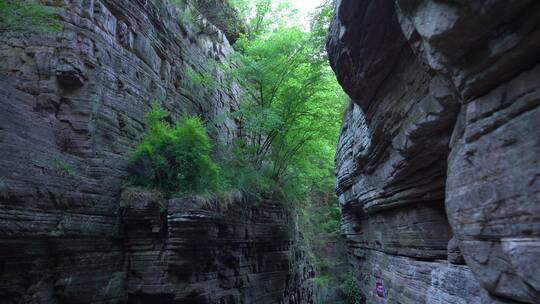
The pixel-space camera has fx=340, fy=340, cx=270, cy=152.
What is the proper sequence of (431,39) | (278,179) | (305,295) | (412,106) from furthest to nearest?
(305,295) → (278,179) → (412,106) → (431,39)

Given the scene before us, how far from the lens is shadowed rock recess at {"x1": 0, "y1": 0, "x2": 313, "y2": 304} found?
18.2ft

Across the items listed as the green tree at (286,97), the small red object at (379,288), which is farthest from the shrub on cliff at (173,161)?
the small red object at (379,288)

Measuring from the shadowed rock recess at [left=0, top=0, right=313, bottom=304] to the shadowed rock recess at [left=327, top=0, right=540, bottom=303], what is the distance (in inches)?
156

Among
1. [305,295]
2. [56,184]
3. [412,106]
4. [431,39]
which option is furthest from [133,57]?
[305,295]

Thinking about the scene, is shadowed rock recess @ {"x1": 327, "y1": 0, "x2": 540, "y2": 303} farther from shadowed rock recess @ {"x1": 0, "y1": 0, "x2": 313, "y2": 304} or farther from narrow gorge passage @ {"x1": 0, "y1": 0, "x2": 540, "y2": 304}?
shadowed rock recess @ {"x1": 0, "y1": 0, "x2": 313, "y2": 304}

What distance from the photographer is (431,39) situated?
3.09 m

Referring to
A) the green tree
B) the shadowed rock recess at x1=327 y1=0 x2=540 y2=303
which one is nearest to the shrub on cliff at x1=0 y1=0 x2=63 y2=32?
the shadowed rock recess at x1=327 y1=0 x2=540 y2=303

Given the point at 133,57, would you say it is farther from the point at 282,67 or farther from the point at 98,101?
the point at 282,67

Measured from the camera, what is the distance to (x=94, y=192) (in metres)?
6.68

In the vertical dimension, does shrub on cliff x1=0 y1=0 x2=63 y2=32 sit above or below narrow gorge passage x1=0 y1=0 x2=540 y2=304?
above

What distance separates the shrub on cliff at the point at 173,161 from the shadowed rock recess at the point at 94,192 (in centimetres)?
38

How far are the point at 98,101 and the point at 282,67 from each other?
6.55 meters

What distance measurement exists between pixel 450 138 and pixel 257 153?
894 centimetres

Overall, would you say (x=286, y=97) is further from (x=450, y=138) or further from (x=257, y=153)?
(x=450, y=138)
